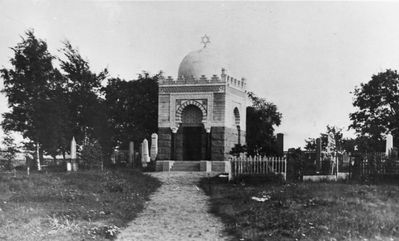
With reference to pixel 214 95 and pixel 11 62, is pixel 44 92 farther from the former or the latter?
pixel 214 95

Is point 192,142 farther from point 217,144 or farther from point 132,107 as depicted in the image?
point 132,107

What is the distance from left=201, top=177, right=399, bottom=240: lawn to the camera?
32.5 feet

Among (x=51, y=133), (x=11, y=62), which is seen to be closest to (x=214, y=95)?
(x=51, y=133)

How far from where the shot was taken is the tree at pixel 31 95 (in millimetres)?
29531

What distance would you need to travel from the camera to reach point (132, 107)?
35.8 meters

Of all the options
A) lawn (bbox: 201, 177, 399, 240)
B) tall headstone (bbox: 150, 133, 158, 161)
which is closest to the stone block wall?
tall headstone (bbox: 150, 133, 158, 161)

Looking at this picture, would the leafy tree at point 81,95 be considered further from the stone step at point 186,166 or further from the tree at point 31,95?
the stone step at point 186,166

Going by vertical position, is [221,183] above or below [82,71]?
below

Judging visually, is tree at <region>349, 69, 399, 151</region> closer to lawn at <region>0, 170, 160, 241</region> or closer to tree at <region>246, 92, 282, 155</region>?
tree at <region>246, 92, 282, 155</region>

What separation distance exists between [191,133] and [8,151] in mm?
10033

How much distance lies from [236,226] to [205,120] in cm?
1574

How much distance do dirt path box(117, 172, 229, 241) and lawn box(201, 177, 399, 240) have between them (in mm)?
417

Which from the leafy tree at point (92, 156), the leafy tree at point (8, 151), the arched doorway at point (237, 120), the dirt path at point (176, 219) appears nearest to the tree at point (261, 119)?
the arched doorway at point (237, 120)

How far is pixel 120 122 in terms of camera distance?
3662 cm
